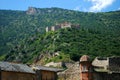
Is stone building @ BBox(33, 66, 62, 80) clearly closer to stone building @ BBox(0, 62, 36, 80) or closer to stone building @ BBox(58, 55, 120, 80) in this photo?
stone building @ BBox(0, 62, 36, 80)

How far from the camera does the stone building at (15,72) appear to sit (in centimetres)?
3456

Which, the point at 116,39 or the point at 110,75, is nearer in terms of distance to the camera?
the point at 110,75

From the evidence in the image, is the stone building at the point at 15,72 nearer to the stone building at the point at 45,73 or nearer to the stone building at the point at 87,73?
the stone building at the point at 45,73

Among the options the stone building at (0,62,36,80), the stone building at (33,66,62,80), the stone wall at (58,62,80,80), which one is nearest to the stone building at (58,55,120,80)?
the stone wall at (58,62,80,80)

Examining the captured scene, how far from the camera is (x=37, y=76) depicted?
39.7 m

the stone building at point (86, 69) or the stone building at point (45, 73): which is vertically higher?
the stone building at point (86, 69)

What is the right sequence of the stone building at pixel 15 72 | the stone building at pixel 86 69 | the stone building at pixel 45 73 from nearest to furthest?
the stone building at pixel 86 69
the stone building at pixel 15 72
the stone building at pixel 45 73

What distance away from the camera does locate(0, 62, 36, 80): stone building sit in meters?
34.6

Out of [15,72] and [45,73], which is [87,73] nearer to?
[15,72]

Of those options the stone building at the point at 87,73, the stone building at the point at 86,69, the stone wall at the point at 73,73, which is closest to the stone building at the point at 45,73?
the stone building at the point at 87,73

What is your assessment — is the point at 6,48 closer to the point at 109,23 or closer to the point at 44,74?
the point at 109,23

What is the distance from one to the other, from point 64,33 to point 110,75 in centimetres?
10791

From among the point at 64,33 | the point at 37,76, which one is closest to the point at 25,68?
the point at 37,76

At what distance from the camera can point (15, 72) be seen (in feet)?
118
